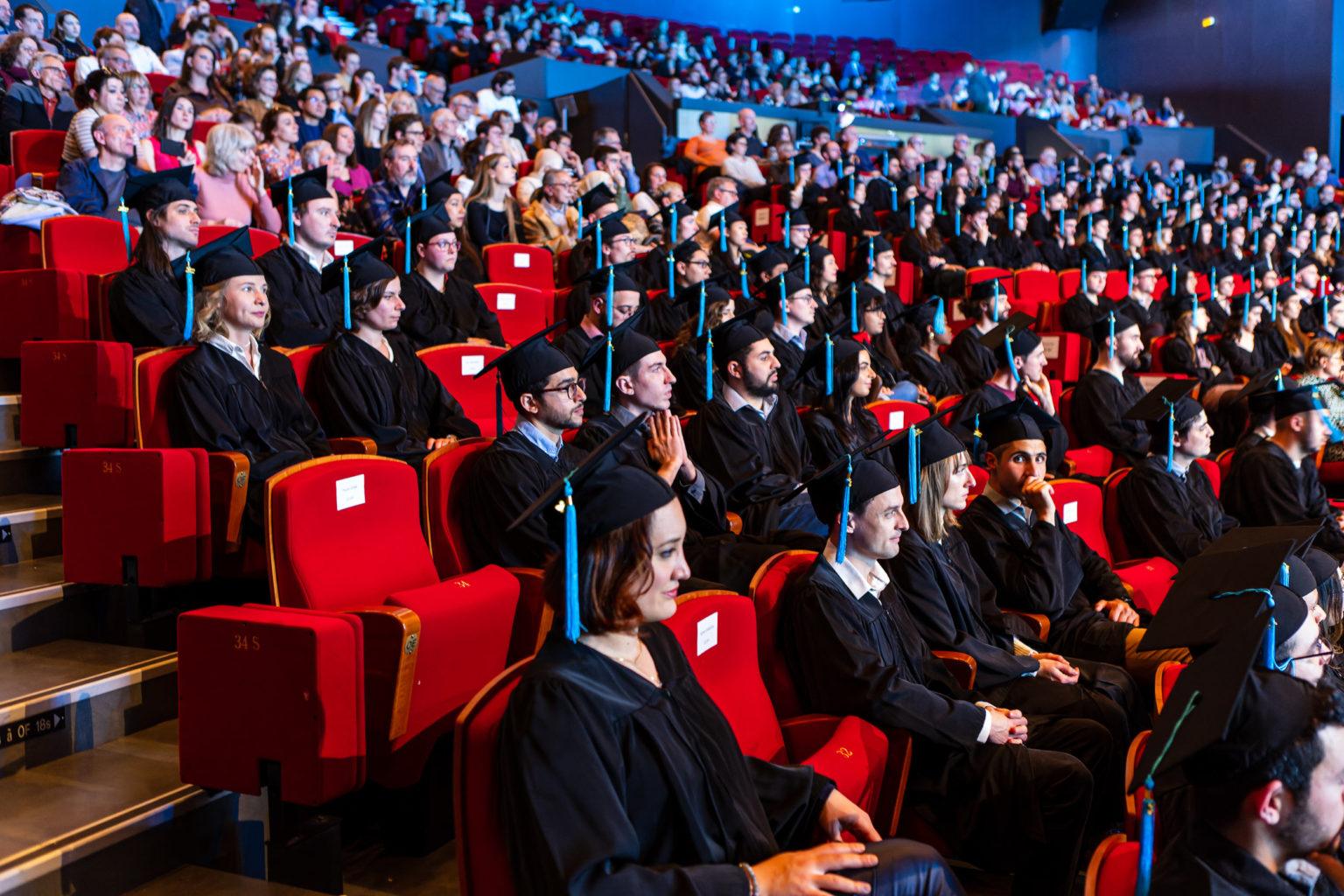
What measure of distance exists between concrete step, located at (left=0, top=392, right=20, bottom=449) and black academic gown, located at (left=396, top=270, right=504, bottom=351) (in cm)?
182

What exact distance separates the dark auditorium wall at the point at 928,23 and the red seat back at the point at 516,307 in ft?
46.8

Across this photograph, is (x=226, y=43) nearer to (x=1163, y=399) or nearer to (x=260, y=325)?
(x=260, y=325)

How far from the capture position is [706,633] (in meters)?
2.67

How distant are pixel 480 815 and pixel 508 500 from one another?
5.53ft

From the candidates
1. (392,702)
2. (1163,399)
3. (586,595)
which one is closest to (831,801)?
(586,595)

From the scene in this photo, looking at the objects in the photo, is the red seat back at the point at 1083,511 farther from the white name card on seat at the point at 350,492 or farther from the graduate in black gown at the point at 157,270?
the graduate in black gown at the point at 157,270

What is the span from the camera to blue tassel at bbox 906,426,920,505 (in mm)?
3779

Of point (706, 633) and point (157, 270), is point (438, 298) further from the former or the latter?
point (706, 633)

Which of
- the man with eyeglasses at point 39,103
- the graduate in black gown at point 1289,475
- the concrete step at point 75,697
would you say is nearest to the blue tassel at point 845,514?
the concrete step at point 75,697

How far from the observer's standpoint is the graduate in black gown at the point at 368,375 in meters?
4.56

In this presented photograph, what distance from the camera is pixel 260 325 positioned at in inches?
162

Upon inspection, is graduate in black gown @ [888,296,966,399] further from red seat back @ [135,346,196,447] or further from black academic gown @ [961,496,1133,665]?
red seat back @ [135,346,196,447]

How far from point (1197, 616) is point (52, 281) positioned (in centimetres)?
417

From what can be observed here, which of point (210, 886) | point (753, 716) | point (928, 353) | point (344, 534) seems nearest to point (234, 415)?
point (344, 534)
